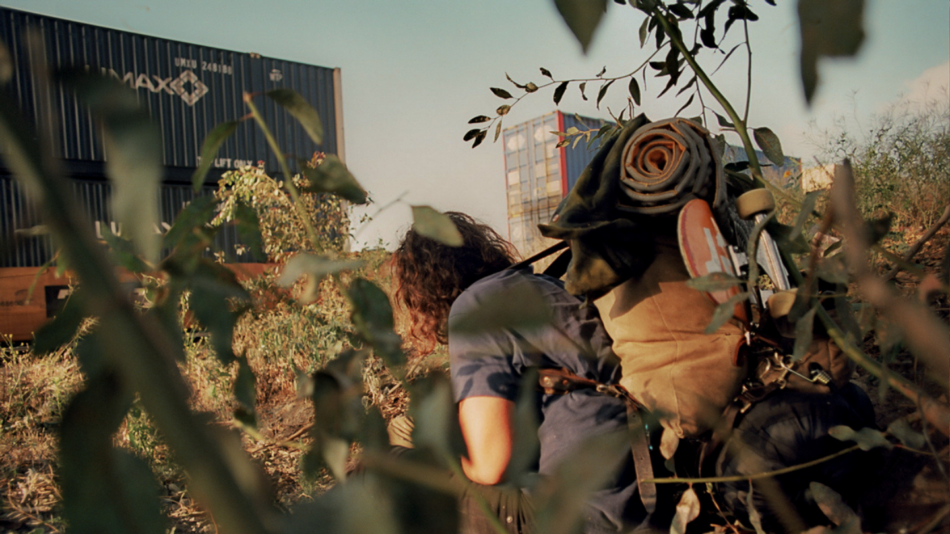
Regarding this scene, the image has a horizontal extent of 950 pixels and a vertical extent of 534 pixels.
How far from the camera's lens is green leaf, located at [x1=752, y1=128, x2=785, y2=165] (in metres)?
0.83

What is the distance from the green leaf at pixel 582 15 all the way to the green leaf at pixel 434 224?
0.12 m

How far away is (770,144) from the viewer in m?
0.83

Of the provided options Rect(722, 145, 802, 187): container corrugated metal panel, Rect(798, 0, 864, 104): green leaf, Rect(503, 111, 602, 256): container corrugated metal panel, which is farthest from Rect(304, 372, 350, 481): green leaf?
Rect(503, 111, 602, 256): container corrugated metal panel

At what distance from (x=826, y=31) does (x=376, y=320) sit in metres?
0.23

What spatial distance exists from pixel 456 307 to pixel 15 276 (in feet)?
24.5

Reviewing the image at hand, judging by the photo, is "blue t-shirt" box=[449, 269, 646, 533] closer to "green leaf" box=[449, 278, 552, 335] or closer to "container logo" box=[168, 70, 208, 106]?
"green leaf" box=[449, 278, 552, 335]

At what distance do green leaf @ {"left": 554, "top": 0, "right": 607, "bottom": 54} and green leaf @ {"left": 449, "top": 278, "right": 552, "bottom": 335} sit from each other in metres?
0.10

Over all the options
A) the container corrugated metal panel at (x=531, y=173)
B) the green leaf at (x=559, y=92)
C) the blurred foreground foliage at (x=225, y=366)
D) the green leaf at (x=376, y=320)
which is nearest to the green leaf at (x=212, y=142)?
the blurred foreground foliage at (x=225, y=366)

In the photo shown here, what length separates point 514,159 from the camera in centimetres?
1584

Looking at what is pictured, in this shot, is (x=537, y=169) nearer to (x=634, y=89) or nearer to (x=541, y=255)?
(x=541, y=255)

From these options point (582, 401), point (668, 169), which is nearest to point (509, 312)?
point (668, 169)

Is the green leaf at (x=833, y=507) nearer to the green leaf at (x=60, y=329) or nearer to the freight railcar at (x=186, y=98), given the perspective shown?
the green leaf at (x=60, y=329)

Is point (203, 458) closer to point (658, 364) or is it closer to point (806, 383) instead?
point (658, 364)

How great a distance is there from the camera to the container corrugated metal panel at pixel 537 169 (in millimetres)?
14094
